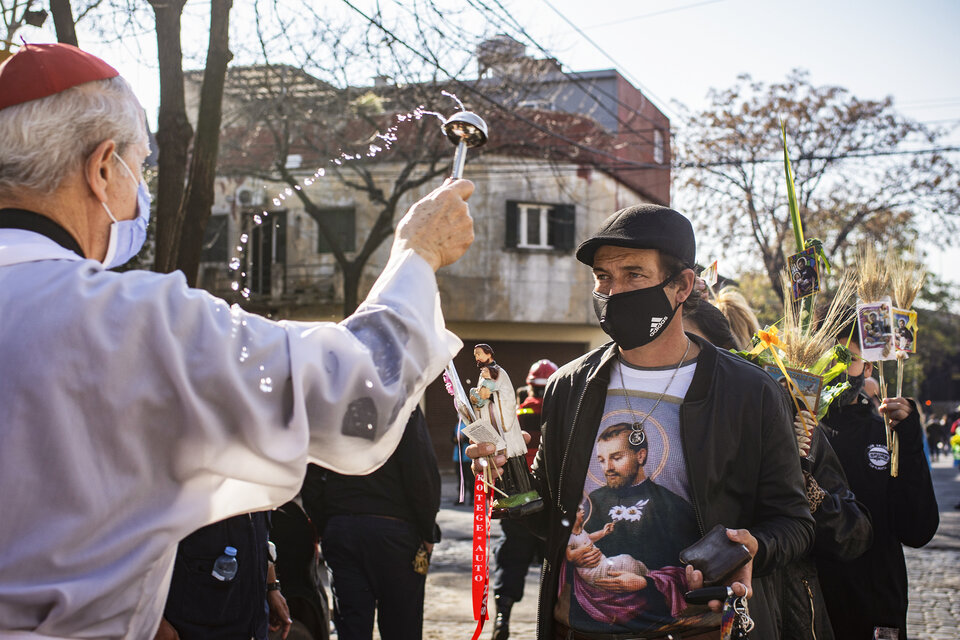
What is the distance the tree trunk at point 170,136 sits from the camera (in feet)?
20.0

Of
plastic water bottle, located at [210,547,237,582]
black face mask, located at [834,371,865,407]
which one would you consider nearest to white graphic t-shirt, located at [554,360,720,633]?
plastic water bottle, located at [210,547,237,582]

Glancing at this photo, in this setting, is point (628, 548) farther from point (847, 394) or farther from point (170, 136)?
point (170, 136)

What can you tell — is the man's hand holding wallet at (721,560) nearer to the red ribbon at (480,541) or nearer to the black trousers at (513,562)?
the red ribbon at (480,541)

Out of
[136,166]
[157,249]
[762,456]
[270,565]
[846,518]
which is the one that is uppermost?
[157,249]

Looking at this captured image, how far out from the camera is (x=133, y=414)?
1.23 metres

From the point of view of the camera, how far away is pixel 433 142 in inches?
683

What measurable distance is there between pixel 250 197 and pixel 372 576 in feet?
47.5

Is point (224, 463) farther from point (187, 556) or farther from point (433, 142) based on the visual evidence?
point (433, 142)

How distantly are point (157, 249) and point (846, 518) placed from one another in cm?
483

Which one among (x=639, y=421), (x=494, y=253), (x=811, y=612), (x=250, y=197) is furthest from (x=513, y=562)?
(x=494, y=253)

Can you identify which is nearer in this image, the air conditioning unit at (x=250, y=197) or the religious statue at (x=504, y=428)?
the religious statue at (x=504, y=428)

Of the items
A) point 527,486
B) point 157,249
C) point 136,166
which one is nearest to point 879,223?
point 157,249

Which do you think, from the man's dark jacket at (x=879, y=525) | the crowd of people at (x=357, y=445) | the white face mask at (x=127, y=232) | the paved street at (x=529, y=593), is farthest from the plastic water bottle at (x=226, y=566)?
the paved street at (x=529, y=593)

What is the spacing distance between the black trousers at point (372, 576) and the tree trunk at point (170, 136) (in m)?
2.65
